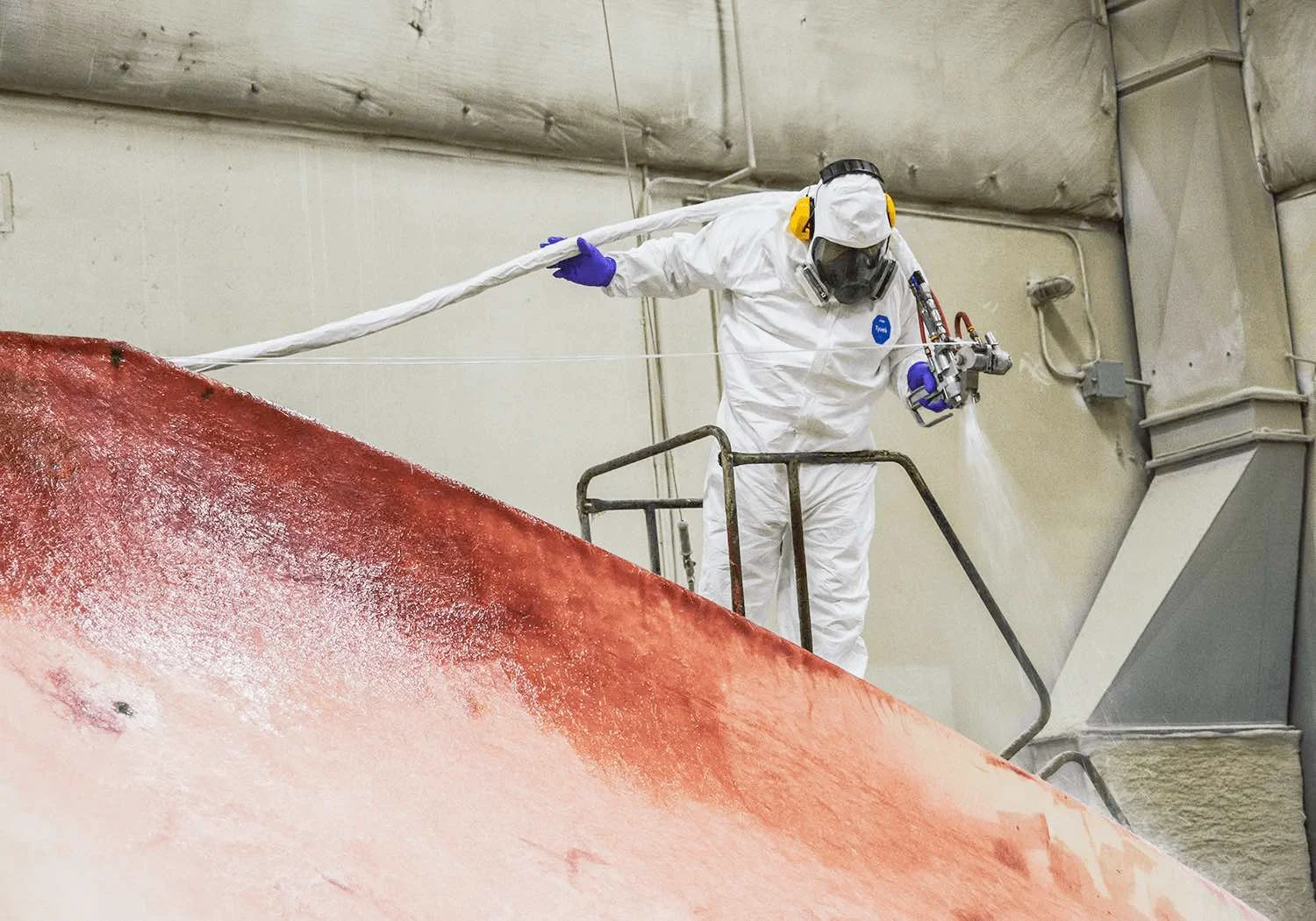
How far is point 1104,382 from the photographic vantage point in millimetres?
5543

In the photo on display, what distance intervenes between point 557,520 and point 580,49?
1.60 metres

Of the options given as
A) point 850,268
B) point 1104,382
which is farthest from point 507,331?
point 1104,382

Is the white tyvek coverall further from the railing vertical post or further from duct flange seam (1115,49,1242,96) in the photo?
duct flange seam (1115,49,1242,96)

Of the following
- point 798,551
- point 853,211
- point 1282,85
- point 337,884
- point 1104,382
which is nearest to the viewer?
point 337,884

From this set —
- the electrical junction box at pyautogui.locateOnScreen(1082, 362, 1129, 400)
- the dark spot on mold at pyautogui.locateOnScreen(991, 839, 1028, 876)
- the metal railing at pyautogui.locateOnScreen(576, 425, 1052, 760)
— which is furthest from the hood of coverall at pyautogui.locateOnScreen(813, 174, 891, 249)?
the electrical junction box at pyautogui.locateOnScreen(1082, 362, 1129, 400)

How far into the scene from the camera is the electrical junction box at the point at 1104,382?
5.54 m

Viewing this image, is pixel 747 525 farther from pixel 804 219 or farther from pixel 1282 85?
pixel 1282 85

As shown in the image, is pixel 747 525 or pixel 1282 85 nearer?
pixel 747 525

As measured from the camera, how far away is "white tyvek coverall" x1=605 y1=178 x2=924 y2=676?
10.8 ft

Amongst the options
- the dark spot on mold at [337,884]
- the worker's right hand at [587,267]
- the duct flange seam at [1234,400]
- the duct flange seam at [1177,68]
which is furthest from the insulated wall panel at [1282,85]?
the dark spot on mold at [337,884]

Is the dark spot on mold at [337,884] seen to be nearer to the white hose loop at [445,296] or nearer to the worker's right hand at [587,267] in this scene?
the white hose loop at [445,296]

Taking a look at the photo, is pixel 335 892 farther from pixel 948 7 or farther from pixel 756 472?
pixel 948 7

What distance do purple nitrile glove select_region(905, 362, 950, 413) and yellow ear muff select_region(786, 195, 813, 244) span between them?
0.40m

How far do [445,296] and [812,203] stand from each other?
2.89 feet
